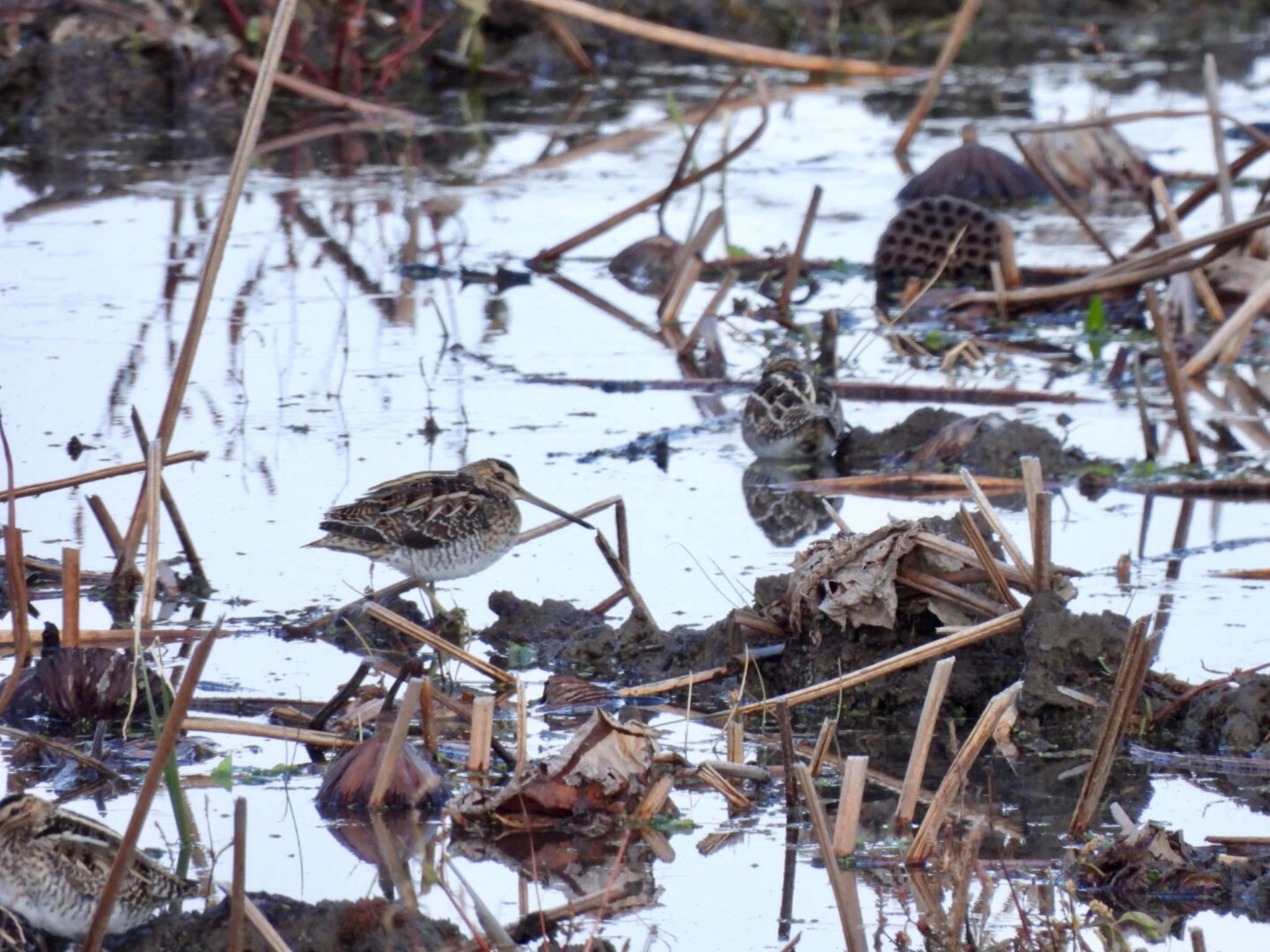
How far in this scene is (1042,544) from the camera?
16.3ft

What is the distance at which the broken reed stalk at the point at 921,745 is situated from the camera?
13.8ft

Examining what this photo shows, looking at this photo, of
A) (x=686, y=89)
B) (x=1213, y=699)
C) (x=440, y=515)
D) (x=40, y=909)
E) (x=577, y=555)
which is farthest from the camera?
(x=686, y=89)

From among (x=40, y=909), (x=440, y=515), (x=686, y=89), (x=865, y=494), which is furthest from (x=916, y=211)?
(x=40, y=909)

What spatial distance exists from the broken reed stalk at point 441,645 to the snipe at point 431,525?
59 cm

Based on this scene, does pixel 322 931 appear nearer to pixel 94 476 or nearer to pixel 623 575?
pixel 623 575

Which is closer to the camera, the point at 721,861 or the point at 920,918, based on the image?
the point at 920,918

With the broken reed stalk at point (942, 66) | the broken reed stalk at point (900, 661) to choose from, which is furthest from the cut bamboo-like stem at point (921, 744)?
the broken reed stalk at point (942, 66)

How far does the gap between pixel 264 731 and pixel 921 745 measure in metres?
1.46

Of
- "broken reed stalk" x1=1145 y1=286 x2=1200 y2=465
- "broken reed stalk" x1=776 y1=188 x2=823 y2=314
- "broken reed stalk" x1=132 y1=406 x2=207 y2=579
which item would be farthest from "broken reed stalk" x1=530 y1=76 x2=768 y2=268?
"broken reed stalk" x1=132 y1=406 x2=207 y2=579

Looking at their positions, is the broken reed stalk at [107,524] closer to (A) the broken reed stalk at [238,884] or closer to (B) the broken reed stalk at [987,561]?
(B) the broken reed stalk at [987,561]

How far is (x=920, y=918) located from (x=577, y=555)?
297 cm

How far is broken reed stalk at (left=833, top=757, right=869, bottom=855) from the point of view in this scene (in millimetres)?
3994

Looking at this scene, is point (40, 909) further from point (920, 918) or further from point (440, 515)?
point (440, 515)

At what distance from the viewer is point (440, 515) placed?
5.75m
